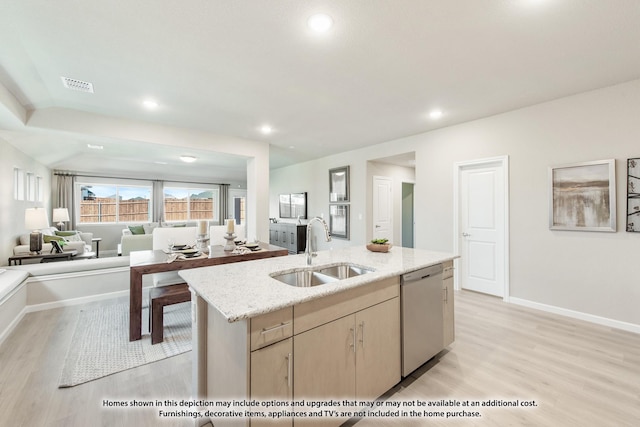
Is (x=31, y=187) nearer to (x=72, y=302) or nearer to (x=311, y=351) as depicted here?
(x=72, y=302)

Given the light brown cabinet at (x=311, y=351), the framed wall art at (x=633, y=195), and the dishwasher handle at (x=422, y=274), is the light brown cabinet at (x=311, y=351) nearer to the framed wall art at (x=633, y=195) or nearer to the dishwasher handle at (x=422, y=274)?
the dishwasher handle at (x=422, y=274)

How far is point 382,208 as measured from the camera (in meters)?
6.07

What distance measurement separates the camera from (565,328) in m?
2.83

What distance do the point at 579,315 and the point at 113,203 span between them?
1044 centimetres

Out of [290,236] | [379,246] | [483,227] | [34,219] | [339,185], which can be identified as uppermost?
[339,185]

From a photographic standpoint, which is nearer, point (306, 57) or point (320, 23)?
point (320, 23)

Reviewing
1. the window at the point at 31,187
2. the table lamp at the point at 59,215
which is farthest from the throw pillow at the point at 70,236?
the window at the point at 31,187

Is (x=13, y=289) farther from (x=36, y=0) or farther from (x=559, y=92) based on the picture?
(x=559, y=92)

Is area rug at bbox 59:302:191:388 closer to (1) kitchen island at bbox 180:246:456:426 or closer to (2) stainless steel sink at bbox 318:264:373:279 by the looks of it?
(1) kitchen island at bbox 180:246:456:426

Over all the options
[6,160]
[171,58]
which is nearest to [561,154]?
[171,58]

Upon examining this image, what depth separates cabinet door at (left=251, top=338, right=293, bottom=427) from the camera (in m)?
1.16

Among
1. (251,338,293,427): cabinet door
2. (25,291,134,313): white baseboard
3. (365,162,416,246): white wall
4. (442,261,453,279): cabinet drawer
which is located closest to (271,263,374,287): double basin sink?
(251,338,293,427): cabinet door

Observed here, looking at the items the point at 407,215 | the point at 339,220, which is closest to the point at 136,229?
the point at 339,220

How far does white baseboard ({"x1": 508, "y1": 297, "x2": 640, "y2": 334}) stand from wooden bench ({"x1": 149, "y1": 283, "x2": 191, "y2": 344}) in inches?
163
